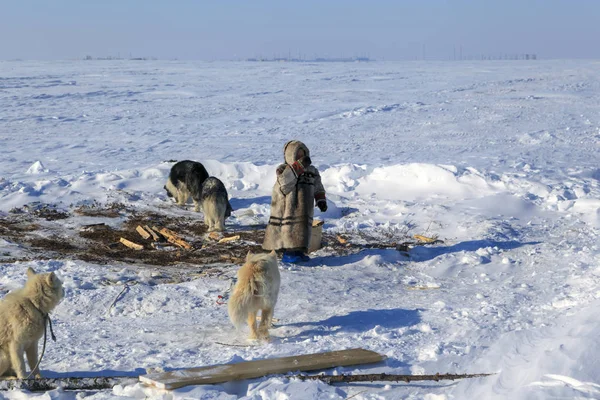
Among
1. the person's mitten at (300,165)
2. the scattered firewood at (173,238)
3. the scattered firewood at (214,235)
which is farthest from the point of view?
the scattered firewood at (214,235)

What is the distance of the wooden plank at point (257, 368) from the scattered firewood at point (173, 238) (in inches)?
202

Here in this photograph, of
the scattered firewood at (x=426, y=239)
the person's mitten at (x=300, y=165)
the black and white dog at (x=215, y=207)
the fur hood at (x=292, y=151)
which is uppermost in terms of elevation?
the fur hood at (x=292, y=151)

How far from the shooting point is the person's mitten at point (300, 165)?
9148 mm

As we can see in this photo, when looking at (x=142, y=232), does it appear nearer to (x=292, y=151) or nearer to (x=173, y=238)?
(x=173, y=238)

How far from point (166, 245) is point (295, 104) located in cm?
2305

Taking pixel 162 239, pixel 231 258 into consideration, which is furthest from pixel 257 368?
pixel 162 239

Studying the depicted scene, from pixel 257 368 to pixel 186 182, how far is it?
26.5 ft

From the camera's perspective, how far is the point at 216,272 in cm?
868

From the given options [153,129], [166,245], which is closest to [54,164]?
[153,129]

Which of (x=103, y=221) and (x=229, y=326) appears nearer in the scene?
(x=229, y=326)

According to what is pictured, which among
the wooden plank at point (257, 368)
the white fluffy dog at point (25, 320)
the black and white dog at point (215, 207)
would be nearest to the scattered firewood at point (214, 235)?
the black and white dog at point (215, 207)

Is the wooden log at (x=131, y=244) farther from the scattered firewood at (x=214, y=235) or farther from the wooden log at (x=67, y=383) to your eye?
the wooden log at (x=67, y=383)

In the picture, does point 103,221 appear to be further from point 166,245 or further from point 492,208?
point 492,208

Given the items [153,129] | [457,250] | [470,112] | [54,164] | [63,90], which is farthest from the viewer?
[63,90]
